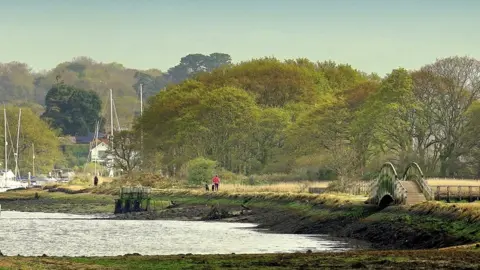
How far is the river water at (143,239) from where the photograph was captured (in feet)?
172

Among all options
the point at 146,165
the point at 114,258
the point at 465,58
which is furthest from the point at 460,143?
the point at 114,258

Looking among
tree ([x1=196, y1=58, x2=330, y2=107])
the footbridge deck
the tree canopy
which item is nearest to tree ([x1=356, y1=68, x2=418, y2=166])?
the tree canopy

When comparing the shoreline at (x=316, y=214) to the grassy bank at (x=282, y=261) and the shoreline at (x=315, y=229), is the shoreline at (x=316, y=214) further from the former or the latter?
the grassy bank at (x=282, y=261)

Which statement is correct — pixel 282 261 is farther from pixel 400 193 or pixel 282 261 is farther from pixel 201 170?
pixel 201 170

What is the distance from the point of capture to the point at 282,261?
→ 36781 millimetres

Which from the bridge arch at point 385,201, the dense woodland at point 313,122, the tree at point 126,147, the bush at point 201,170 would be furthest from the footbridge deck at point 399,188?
the tree at point 126,147

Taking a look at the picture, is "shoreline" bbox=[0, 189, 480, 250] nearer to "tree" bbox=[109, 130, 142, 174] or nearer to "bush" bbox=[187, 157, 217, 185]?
"bush" bbox=[187, 157, 217, 185]

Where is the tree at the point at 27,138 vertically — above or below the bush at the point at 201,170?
above

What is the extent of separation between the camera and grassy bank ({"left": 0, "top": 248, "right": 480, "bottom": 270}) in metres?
34.4

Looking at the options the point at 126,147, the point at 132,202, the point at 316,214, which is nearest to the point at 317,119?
the point at 132,202

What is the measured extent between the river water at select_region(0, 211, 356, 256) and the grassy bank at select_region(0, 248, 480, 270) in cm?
1111

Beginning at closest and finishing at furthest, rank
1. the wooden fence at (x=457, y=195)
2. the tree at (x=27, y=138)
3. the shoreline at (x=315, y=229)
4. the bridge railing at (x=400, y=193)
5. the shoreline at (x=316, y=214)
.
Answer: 1. the shoreline at (x=315, y=229)
2. the shoreline at (x=316, y=214)
3. the bridge railing at (x=400, y=193)
4. the wooden fence at (x=457, y=195)
5. the tree at (x=27, y=138)

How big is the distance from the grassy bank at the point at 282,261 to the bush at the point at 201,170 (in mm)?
76959

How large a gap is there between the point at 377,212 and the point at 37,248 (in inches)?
702
